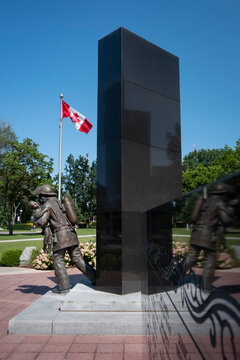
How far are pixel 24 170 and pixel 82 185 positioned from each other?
31.1m

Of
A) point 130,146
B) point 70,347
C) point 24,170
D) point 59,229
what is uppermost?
point 24,170

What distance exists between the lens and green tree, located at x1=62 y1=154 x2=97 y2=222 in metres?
59.7

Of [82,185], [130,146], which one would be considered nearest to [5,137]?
[82,185]

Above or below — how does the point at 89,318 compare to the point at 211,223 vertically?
below

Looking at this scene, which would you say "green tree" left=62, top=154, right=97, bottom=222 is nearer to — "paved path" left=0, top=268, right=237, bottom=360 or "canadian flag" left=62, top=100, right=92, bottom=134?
"canadian flag" left=62, top=100, right=92, bottom=134

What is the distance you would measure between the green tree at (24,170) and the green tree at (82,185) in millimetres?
25628

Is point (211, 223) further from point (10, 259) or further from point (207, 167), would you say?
point (207, 167)

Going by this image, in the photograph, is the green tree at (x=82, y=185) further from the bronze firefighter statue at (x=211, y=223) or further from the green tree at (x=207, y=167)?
the bronze firefighter statue at (x=211, y=223)

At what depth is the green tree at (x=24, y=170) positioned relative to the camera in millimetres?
31391

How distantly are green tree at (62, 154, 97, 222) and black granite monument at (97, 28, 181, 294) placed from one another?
52893 millimetres

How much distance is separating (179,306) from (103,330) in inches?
140

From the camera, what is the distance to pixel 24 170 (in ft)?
104

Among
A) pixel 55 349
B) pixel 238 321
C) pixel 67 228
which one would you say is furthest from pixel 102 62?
pixel 238 321

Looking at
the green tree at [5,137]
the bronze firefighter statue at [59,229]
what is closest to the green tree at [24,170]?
the green tree at [5,137]
